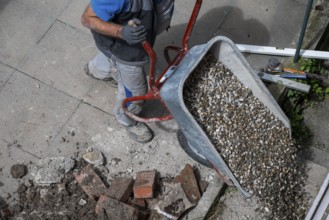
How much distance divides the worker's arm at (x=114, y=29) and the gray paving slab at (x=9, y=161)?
57.6 inches

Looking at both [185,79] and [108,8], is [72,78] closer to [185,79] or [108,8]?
[108,8]

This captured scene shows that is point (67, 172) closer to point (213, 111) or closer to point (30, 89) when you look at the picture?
point (30, 89)

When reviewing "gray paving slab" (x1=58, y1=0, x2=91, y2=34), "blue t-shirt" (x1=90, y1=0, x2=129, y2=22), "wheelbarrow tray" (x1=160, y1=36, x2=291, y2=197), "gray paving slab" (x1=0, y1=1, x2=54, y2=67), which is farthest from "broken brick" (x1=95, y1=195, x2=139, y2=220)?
"gray paving slab" (x1=58, y1=0, x2=91, y2=34)

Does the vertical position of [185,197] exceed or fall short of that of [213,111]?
it falls short

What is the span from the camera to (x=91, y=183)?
4547 millimetres

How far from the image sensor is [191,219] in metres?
4.38

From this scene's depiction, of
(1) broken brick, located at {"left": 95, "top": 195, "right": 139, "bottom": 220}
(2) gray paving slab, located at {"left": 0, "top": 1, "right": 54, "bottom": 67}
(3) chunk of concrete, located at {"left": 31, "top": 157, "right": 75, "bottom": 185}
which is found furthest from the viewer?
(2) gray paving slab, located at {"left": 0, "top": 1, "right": 54, "bottom": 67}

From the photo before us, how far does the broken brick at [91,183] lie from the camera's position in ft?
14.8

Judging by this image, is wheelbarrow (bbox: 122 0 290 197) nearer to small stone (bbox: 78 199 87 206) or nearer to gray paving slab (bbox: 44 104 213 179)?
gray paving slab (bbox: 44 104 213 179)

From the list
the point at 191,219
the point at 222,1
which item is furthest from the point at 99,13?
the point at 222,1

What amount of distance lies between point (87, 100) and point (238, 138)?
5.34 ft

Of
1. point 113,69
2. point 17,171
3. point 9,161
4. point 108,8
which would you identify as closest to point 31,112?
point 9,161

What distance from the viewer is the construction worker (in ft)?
12.5

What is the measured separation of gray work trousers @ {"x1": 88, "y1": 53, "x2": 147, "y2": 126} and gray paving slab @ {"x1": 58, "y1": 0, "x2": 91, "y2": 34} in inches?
26.1
